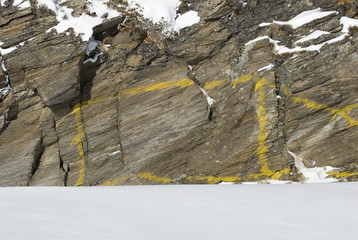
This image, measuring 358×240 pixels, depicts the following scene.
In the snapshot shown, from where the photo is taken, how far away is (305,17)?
12.6 metres

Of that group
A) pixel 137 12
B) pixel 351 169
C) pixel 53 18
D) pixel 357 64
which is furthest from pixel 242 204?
pixel 53 18

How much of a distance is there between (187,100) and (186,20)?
156 inches

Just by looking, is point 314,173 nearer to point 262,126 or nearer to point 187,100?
point 262,126

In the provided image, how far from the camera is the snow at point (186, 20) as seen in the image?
13789 mm

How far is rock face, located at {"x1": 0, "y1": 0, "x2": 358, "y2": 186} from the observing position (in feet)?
37.3

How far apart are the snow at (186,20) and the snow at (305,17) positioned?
139 inches

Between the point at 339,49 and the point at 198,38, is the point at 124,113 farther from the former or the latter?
the point at 339,49

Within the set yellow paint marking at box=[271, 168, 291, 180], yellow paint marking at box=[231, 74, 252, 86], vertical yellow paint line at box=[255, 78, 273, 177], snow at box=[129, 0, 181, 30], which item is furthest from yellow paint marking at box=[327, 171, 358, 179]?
snow at box=[129, 0, 181, 30]

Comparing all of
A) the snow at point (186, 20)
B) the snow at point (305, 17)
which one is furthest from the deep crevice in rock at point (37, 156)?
the snow at point (305, 17)

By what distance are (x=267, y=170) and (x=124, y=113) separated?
619cm

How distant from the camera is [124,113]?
12977 mm

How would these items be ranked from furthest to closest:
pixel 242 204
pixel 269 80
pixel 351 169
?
pixel 269 80
pixel 351 169
pixel 242 204

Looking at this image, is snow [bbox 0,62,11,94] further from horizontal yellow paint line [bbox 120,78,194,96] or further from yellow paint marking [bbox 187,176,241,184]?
yellow paint marking [bbox 187,176,241,184]

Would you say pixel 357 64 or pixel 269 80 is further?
pixel 269 80
